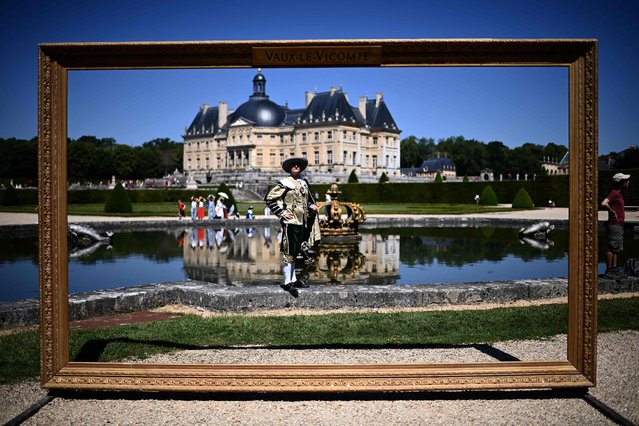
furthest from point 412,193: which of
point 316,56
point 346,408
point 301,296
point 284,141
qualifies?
point 346,408

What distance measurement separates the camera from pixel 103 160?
108ft

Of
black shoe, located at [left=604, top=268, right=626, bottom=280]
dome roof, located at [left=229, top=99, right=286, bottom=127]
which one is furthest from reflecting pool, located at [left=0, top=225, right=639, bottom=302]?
dome roof, located at [left=229, top=99, right=286, bottom=127]

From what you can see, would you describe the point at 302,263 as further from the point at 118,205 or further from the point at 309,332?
the point at 118,205

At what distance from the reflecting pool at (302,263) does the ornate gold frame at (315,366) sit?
3.77 metres

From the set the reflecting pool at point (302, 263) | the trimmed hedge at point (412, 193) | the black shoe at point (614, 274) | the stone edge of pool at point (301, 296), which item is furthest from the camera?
the trimmed hedge at point (412, 193)

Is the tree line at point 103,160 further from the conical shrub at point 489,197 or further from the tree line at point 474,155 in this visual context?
the conical shrub at point 489,197

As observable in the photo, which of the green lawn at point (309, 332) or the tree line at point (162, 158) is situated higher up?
the tree line at point (162, 158)

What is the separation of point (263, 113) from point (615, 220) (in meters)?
52.3

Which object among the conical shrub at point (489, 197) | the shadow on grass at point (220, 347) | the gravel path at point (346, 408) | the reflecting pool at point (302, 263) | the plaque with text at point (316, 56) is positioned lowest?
the gravel path at point (346, 408)

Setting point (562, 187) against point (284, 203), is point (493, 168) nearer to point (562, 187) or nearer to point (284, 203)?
point (562, 187)

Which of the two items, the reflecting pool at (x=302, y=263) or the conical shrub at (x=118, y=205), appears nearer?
the reflecting pool at (x=302, y=263)

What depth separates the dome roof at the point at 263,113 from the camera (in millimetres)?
56125

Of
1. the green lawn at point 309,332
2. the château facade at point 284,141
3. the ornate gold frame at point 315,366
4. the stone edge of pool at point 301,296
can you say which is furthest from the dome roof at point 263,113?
the ornate gold frame at point 315,366

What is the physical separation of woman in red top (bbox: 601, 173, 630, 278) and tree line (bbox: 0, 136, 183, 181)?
11353 mm
